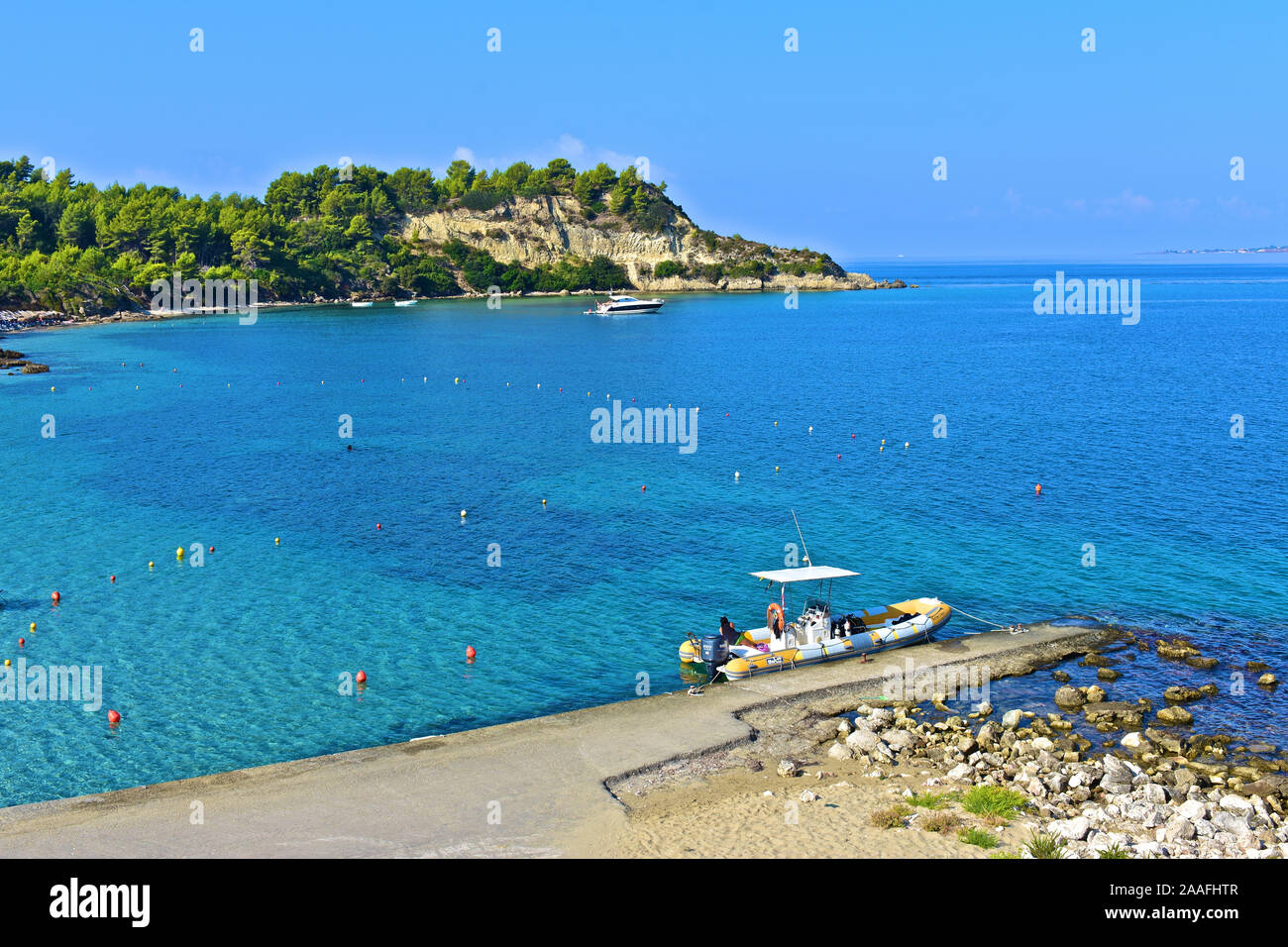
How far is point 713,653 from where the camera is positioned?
34406 millimetres

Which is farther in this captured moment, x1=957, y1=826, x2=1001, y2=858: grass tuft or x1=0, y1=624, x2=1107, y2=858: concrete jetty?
x1=0, y1=624, x2=1107, y2=858: concrete jetty

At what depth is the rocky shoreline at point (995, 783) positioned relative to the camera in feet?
73.3

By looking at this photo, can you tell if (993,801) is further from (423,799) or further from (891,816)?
(423,799)

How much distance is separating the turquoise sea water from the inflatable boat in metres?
1.73

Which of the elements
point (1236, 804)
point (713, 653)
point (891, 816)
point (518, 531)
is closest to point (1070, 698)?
point (1236, 804)

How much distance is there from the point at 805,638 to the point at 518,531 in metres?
20.2

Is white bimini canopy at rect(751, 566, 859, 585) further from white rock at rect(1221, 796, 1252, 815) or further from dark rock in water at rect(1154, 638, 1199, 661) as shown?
white rock at rect(1221, 796, 1252, 815)

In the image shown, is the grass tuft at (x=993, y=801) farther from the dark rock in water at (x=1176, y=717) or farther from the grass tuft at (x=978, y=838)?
the dark rock in water at (x=1176, y=717)

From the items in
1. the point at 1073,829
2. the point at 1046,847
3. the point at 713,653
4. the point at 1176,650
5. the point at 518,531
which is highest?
the point at 518,531

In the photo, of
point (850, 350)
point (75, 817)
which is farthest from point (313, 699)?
point (850, 350)

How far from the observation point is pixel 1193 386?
3883 inches

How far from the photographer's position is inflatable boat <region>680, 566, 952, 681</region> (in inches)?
1358

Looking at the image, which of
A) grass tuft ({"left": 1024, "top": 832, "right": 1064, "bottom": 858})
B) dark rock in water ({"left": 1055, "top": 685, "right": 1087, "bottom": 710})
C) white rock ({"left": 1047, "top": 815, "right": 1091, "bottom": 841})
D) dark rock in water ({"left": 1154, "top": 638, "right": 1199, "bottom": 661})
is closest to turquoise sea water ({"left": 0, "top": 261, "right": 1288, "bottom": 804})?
dark rock in water ({"left": 1154, "top": 638, "right": 1199, "bottom": 661})
